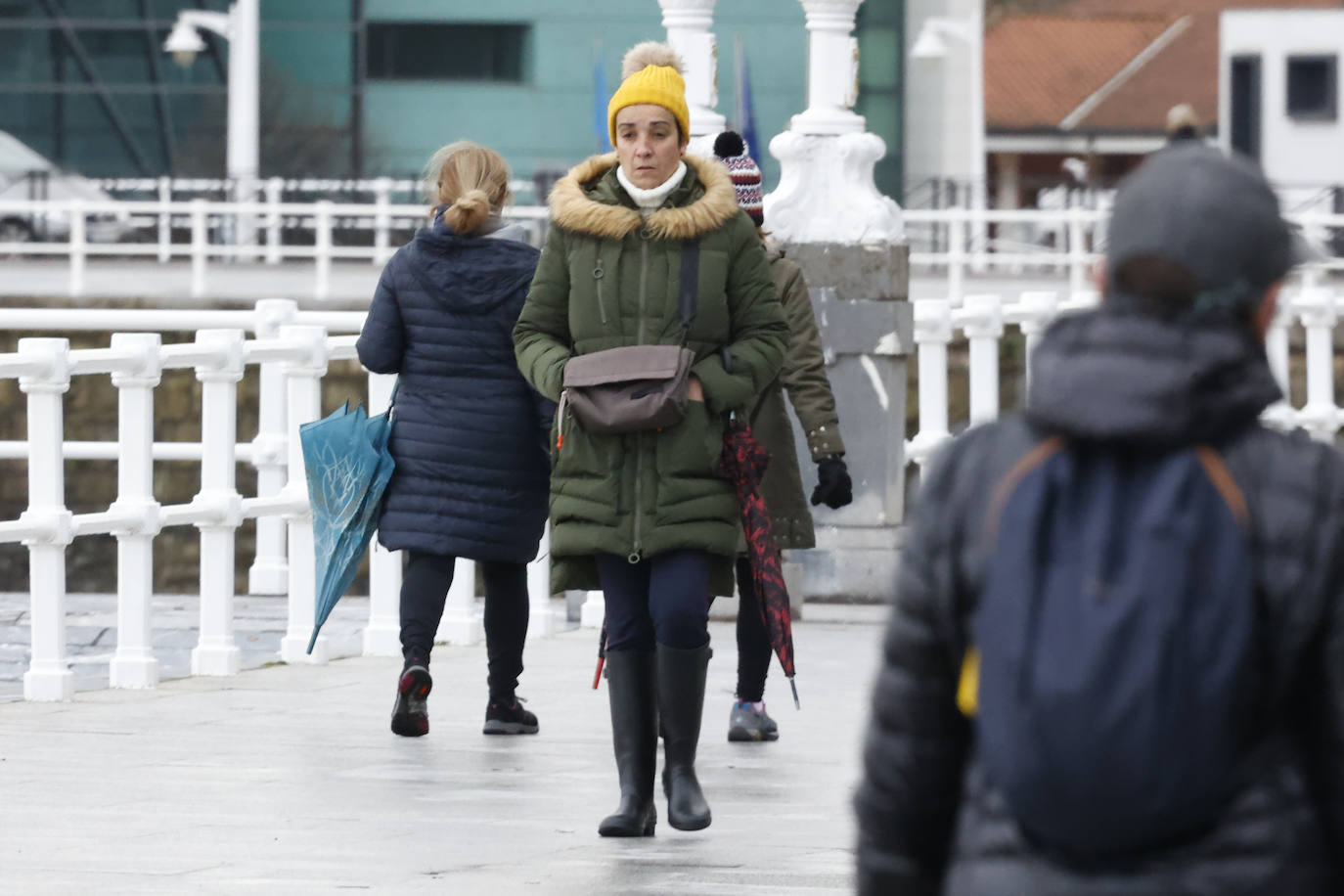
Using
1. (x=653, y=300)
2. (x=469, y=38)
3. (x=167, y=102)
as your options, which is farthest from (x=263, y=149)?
(x=653, y=300)

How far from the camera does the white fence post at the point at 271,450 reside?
10.9m

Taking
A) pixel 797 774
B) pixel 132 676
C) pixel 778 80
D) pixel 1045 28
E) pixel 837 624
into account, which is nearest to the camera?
pixel 797 774

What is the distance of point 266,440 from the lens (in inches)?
428

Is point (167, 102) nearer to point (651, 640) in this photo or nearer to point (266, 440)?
point (266, 440)

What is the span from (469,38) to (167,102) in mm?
5375

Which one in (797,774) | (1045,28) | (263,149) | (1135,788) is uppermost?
(1045,28)

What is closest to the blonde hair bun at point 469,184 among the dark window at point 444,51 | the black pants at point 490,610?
the black pants at point 490,610

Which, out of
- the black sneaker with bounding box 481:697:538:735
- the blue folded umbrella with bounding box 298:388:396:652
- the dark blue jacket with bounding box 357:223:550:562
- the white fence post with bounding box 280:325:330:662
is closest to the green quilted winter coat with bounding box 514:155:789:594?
the dark blue jacket with bounding box 357:223:550:562

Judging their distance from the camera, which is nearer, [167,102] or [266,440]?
[266,440]

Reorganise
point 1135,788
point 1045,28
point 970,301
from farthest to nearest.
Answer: point 1045,28
point 970,301
point 1135,788

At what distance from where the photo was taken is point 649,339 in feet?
18.7

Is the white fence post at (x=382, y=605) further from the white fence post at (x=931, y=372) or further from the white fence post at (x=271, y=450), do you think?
the white fence post at (x=931, y=372)

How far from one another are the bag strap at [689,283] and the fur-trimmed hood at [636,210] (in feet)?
0.10

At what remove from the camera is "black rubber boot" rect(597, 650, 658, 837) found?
5715 mm
